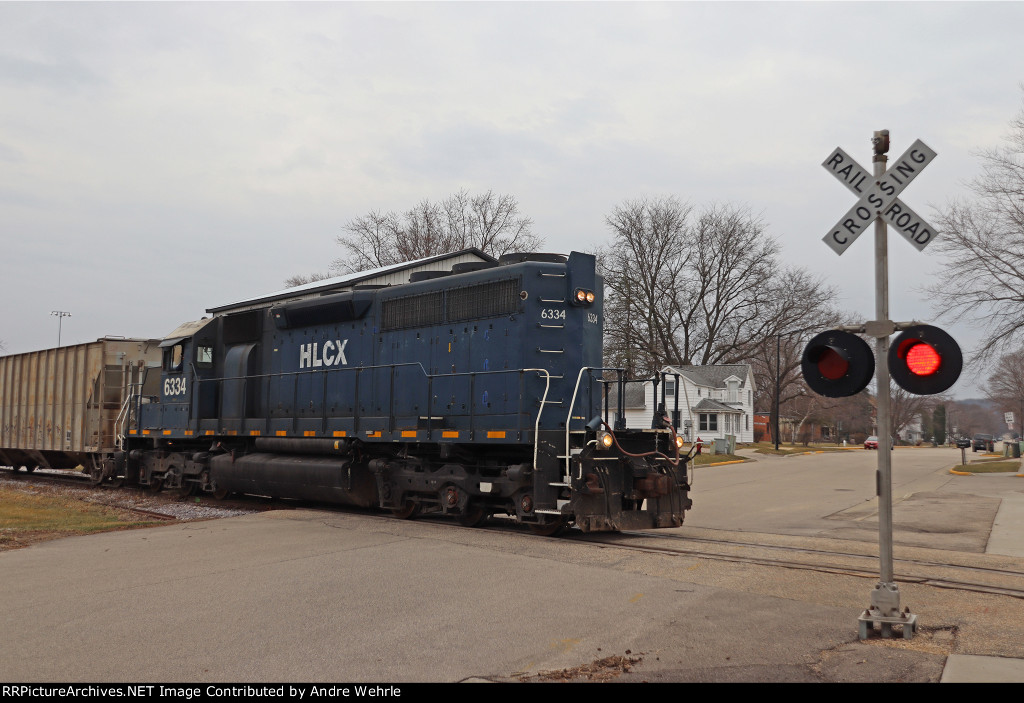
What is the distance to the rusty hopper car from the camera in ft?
64.8

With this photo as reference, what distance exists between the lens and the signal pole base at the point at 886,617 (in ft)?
18.6

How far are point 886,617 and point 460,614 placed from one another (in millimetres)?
3220

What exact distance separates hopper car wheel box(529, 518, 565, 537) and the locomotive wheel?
94.7 inches

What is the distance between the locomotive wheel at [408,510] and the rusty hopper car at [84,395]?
935cm

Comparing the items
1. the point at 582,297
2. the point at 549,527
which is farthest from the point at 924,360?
the point at 582,297

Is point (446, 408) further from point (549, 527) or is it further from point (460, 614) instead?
point (460, 614)

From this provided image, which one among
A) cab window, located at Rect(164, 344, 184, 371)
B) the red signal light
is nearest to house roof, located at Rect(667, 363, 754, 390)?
cab window, located at Rect(164, 344, 184, 371)

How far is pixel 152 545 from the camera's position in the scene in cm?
1002

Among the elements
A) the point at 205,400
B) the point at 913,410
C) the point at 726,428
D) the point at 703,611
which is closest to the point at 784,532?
the point at 703,611

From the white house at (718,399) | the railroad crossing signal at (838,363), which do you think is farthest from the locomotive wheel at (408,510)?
the white house at (718,399)

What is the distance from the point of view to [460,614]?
6.54 meters

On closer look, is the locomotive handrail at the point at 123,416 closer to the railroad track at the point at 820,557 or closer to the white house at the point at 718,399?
the railroad track at the point at 820,557
